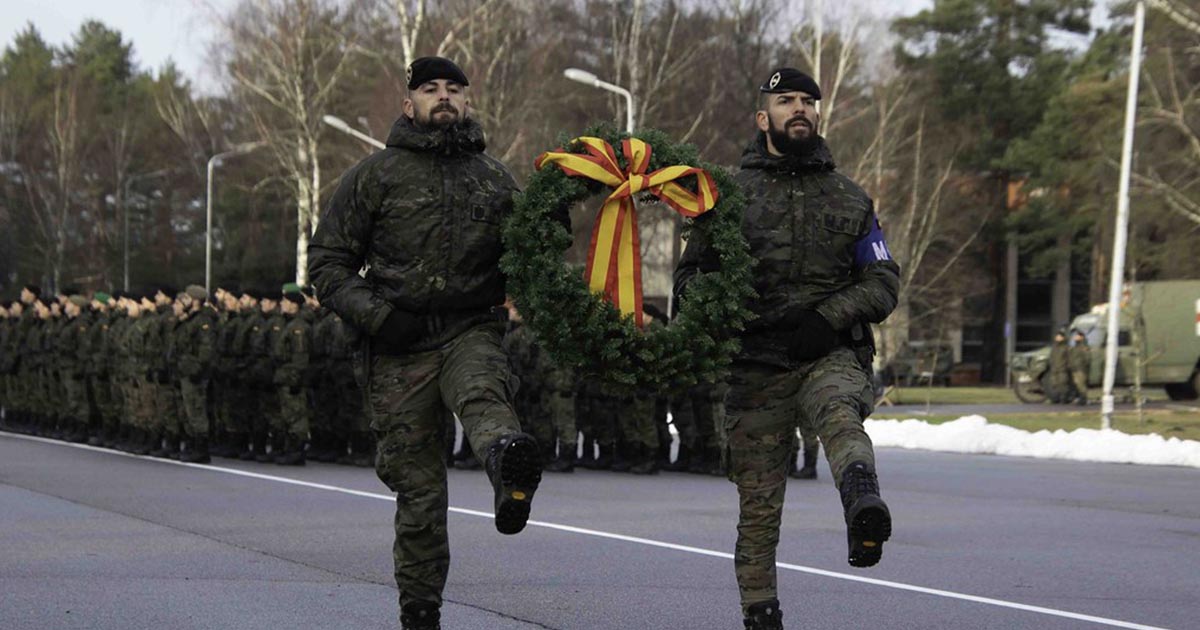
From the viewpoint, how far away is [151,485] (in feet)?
49.8

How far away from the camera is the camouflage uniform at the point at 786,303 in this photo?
6.67m

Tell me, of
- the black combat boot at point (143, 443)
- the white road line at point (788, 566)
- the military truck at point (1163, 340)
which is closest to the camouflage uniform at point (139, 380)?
the black combat boot at point (143, 443)

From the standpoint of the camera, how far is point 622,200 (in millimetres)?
6621

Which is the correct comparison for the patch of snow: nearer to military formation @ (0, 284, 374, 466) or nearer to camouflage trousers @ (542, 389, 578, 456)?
camouflage trousers @ (542, 389, 578, 456)

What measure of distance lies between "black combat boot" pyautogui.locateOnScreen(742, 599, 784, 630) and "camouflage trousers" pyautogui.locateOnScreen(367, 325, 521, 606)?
117 centimetres

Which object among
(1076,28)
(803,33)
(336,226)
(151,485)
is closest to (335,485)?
(151,485)

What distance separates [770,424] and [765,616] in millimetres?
766

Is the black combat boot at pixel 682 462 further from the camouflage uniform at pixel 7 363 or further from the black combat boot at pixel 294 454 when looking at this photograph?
the camouflage uniform at pixel 7 363

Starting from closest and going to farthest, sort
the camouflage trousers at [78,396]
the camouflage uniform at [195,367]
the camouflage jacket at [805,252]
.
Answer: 1. the camouflage jacket at [805,252]
2. the camouflage uniform at [195,367]
3. the camouflage trousers at [78,396]

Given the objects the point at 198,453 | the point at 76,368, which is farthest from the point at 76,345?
the point at 198,453

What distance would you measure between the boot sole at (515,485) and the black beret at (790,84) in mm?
1884

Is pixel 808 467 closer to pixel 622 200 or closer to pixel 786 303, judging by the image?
pixel 786 303

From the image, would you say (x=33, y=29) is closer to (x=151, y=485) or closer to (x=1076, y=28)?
(x=1076, y=28)

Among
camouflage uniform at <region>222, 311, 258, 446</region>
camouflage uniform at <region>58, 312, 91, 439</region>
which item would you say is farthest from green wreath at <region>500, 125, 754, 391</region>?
camouflage uniform at <region>58, 312, 91, 439</region>
